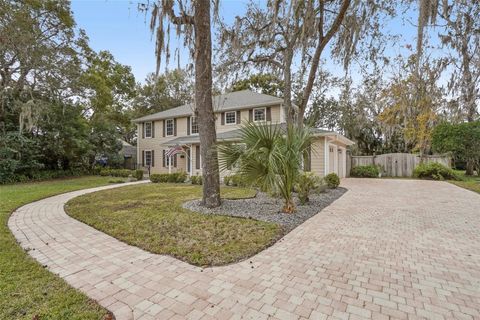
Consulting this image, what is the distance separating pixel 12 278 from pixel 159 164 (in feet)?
57.3

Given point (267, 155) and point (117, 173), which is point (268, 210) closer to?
point (267, 155)

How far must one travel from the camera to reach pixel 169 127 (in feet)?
64.1

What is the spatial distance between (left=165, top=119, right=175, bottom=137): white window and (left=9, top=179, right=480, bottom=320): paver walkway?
14754 mm

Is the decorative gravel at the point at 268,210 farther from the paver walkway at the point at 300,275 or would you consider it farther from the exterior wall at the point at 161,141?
the exterior wall at the point at 161,141

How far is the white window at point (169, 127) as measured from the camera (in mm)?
19344

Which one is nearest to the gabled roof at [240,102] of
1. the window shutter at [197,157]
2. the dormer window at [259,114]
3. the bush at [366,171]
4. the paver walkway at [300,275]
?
the dormer window at [259,114]

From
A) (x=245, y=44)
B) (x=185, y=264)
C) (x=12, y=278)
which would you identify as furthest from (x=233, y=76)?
(x=12, y=278)

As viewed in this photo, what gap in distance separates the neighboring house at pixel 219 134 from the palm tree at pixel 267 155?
6.67 m

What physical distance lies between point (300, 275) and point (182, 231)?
2420mm

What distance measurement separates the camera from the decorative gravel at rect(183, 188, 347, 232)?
540 centimetres

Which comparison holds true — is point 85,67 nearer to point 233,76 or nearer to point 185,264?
point 233,76

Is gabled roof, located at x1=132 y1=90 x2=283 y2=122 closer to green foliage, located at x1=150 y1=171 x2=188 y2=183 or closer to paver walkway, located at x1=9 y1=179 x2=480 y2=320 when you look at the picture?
green foliage, located at x1=150 y1=171 x2=188 y2=183

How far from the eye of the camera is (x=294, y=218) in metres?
5.52

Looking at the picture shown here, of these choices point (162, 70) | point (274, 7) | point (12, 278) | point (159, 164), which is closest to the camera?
point (12, 278)
